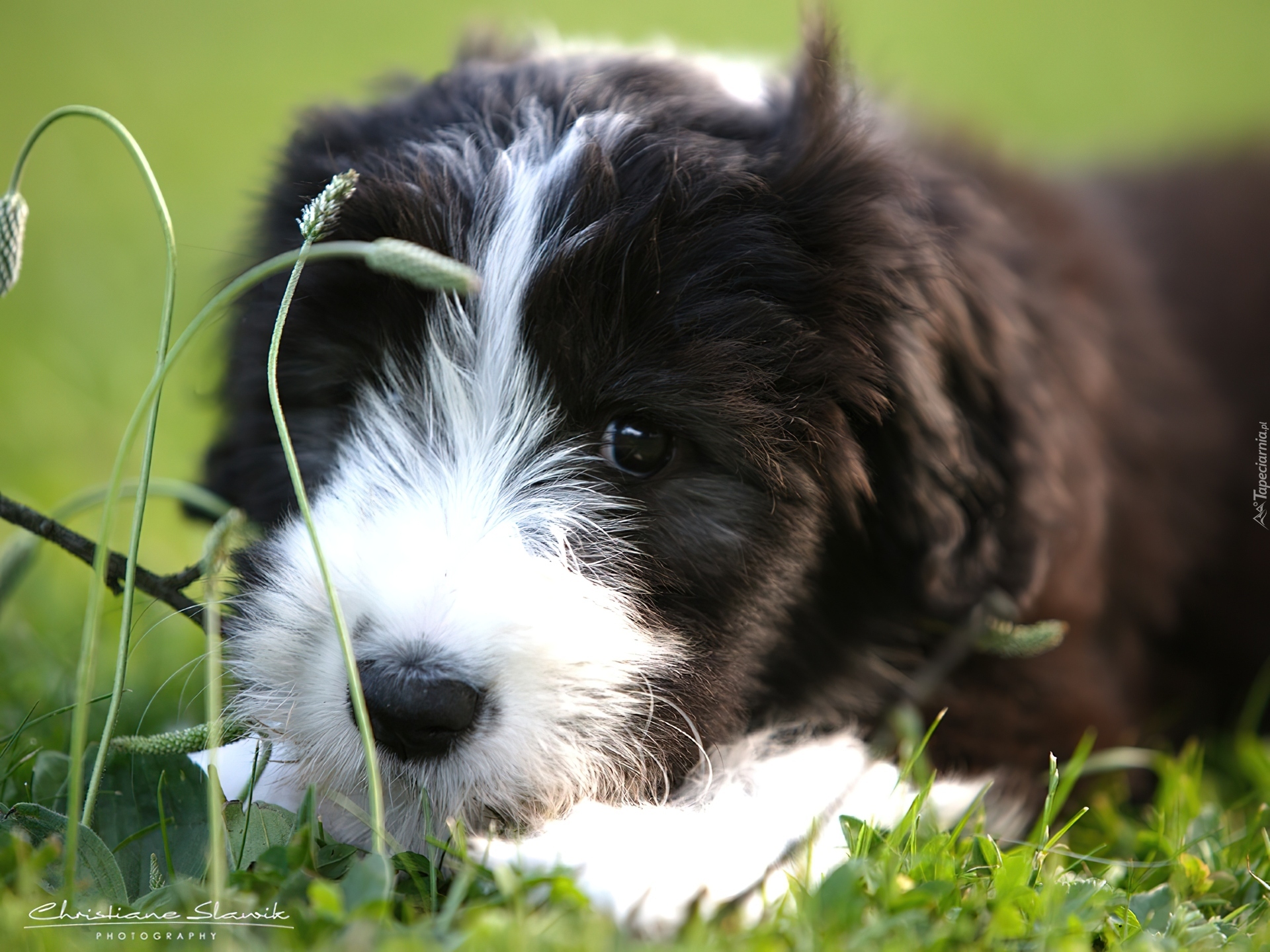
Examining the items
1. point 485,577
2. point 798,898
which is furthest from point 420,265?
point 798,898

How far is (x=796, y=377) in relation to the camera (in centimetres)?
221

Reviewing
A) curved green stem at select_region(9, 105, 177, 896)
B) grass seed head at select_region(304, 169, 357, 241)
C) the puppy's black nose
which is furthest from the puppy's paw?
grass seed head at select_region(304, 169, 357, 241)

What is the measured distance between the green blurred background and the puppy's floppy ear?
51cm

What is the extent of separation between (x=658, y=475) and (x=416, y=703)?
0.67 meters

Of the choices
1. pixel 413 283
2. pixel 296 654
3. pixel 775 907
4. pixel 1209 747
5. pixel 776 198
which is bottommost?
pixel 1209 747

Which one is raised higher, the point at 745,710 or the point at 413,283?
the point at 413,283

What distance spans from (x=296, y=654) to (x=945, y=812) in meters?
1.38

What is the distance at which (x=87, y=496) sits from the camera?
7.38ft

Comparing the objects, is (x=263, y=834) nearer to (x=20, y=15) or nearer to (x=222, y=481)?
(x=222, y=481)

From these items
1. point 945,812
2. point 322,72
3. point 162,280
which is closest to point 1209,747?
point 945,812

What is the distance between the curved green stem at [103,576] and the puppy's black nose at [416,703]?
1.27 ft
